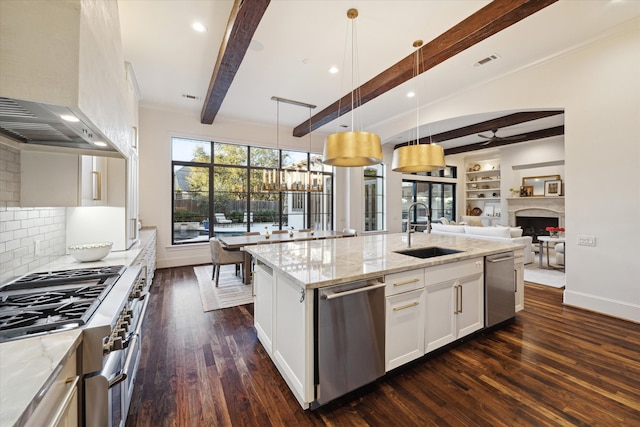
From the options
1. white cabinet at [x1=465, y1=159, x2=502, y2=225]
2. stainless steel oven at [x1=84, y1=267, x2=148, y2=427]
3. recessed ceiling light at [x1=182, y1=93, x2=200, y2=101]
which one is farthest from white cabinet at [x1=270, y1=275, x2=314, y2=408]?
white cabinet at [x1=465, y1=159, x2=502, y2=225]

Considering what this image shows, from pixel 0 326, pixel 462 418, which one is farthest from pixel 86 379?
pixel 462 418

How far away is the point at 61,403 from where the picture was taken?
882 millimetres

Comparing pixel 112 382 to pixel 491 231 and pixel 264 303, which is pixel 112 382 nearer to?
pixel 264 303

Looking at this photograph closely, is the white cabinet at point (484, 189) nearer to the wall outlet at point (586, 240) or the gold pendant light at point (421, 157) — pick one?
the wall outlet at point (586, 240)

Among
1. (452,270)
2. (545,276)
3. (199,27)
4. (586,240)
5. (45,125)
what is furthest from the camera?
(545,276)

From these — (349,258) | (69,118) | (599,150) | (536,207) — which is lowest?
(349,258)

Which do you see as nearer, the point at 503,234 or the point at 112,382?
the point at 112,382

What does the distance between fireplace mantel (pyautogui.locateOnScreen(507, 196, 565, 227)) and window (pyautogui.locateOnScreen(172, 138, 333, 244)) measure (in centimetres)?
698

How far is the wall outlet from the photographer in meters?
3.28

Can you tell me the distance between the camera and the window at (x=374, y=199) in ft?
26.1

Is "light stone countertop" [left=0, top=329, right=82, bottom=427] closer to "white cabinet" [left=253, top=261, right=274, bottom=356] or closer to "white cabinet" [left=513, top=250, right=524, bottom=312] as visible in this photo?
"white cabinet" [left=253, top=261, right=274, bottom=356]

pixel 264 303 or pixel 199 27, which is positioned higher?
pixel 199 27

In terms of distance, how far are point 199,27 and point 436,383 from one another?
4.22 meters

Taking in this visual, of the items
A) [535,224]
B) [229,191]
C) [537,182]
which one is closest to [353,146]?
[229,191]
